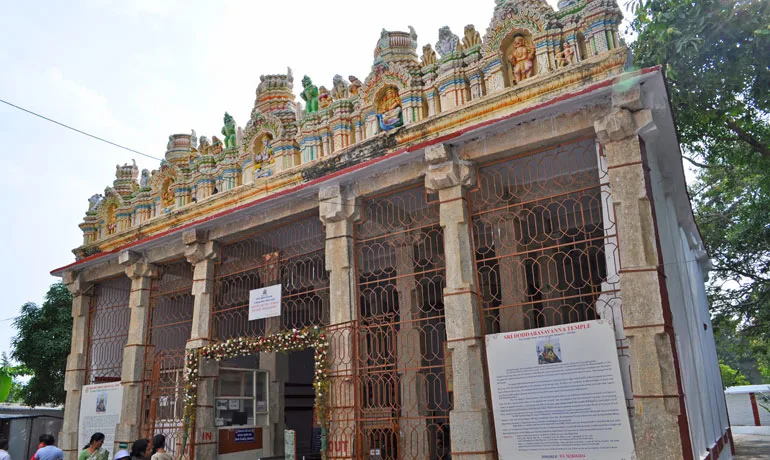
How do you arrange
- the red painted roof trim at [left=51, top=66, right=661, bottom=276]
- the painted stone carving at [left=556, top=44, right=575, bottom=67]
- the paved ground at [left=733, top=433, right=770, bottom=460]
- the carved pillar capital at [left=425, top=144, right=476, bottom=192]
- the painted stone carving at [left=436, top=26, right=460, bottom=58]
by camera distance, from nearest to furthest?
the red painted roof trim at [left=51, top=66, right=661, bottom=276]
the carved pillar capital at [left=425, top=144, right=476, bottom=192]
the painted stone carving at [left=556, top=44, right=575, bottom=67]
the painted stone carving at [left=436, top=26, right=460, bottom=58]
the paved ground at [left=733, top=433, right=770, bottom=460]

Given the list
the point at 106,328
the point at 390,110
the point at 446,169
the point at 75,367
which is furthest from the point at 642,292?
the point at 75,367

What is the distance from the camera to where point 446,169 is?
324 inches

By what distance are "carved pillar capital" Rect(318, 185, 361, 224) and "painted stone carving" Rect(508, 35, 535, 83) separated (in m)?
3.33

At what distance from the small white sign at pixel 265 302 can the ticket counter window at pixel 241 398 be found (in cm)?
166

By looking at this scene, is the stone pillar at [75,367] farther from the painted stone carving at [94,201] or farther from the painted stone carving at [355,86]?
the painted stone carving at [355,86]

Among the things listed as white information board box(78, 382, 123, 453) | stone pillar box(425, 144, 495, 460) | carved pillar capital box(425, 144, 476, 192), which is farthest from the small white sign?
white information board box(78, 382, 123, 453)

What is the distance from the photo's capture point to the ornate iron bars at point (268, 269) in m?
10.5

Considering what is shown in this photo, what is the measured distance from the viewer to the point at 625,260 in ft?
22.1

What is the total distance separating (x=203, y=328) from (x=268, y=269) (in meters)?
1.71

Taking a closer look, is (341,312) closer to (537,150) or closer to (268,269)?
(268,269)

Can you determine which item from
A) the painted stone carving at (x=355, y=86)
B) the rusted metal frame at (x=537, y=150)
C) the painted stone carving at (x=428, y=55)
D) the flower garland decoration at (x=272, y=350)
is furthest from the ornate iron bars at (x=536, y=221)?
the painted stone carving at (x=355, y=86)

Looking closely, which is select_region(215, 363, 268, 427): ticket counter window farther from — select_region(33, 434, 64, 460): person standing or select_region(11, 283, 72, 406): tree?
select_region(11, 283, 72, 406): tree

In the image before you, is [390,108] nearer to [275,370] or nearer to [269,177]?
[269,177]

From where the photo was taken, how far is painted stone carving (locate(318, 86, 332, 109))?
41.0ft
